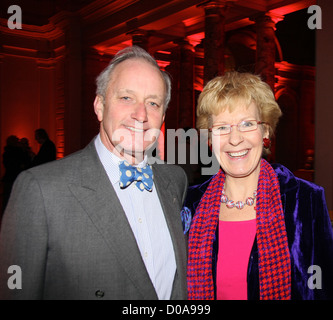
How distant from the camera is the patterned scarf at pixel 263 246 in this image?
2.28 metres

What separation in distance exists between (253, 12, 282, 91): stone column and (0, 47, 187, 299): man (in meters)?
8.42

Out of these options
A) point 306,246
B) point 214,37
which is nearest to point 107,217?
point 306,246

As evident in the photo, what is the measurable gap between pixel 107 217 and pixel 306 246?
1.21 m

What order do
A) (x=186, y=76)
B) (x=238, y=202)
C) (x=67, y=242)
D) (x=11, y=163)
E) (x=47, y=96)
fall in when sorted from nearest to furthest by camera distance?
A: (x=67, y=242), (x=238, y=202), (x=11, y=163), (x=186, y=76), (x=47, y=96)

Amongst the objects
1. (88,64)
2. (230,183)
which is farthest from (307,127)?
(230,183)

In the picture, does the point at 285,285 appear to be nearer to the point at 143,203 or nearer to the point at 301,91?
the point at 143,203

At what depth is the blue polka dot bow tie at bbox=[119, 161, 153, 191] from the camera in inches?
79.7

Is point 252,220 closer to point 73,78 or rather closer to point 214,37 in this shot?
point 214,37

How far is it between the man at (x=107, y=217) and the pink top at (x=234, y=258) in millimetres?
335

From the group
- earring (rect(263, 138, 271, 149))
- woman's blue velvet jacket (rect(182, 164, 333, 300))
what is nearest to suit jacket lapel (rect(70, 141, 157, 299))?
woman's blue velvet jacket (rect(182, 164, 333, 300))

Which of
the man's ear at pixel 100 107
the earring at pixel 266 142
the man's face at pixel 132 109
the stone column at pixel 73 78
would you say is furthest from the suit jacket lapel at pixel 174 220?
the stone column at pixel 73 78

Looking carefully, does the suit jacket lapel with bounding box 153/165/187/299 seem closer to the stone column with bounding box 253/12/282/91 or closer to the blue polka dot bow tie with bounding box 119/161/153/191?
the blue polka dot bow tie with bounding box 119/161/153/191

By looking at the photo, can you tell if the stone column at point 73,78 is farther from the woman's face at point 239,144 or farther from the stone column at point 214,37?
the woman's face at point 239,144

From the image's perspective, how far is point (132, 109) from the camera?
210 cm
